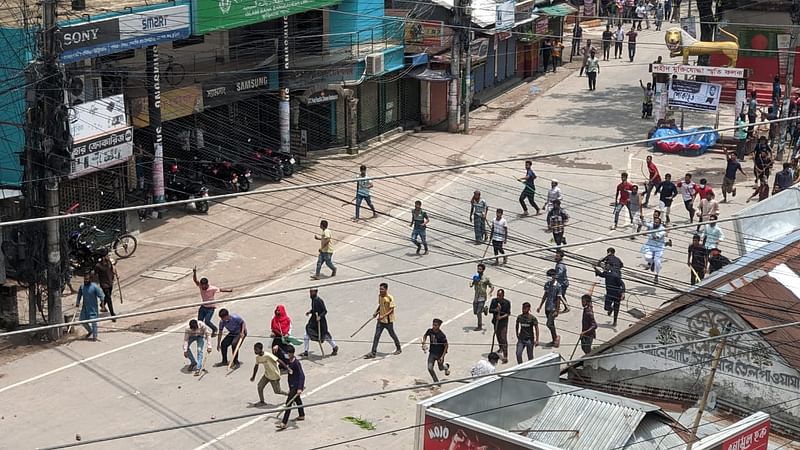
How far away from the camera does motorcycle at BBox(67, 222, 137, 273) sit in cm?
2441

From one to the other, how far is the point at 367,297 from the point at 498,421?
828cm

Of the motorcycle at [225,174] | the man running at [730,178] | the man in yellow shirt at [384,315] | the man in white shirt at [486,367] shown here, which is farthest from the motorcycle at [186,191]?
the man running at [730,178]

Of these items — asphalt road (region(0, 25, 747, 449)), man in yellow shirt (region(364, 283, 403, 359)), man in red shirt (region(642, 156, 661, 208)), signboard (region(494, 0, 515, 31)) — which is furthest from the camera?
signboard (region(494, 0, 515, 31))

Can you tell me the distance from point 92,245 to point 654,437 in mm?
13202

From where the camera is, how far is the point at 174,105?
1145 inches

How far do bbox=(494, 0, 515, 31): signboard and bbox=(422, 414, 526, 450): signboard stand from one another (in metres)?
25.4

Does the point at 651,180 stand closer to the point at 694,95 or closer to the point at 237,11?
the point at 694,95

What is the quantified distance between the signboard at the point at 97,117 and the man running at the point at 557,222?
8775 mm

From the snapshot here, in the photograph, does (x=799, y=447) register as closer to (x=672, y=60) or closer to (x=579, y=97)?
(x=579, y=97)

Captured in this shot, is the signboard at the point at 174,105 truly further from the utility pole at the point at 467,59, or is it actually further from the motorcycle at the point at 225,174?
the utility pole at the point at 467,59

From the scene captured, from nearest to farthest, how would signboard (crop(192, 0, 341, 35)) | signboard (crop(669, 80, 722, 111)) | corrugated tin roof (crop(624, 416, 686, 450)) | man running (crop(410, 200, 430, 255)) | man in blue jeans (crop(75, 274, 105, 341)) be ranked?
corrugated tin roof (crop(624, 416, 686, 450)) < man in blue jeans (crop(75, 274, 105, 341)) < man running (crop(410, 200, 430, 255)) < signboard (crop(192, 0, 341, 35)) < signboard (crop(669, 80, 722, 111))

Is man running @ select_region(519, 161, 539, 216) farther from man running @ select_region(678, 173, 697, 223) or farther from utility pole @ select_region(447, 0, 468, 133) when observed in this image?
utility pole @ select_region(447, 0, 468, 133)

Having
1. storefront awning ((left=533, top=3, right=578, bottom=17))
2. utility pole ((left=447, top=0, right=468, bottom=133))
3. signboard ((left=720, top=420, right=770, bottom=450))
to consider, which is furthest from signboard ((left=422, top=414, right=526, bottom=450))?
storefront awning ((left=533, top=3, right=578, bottom=17))

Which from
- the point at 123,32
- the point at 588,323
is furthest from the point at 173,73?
the point at 588,323
